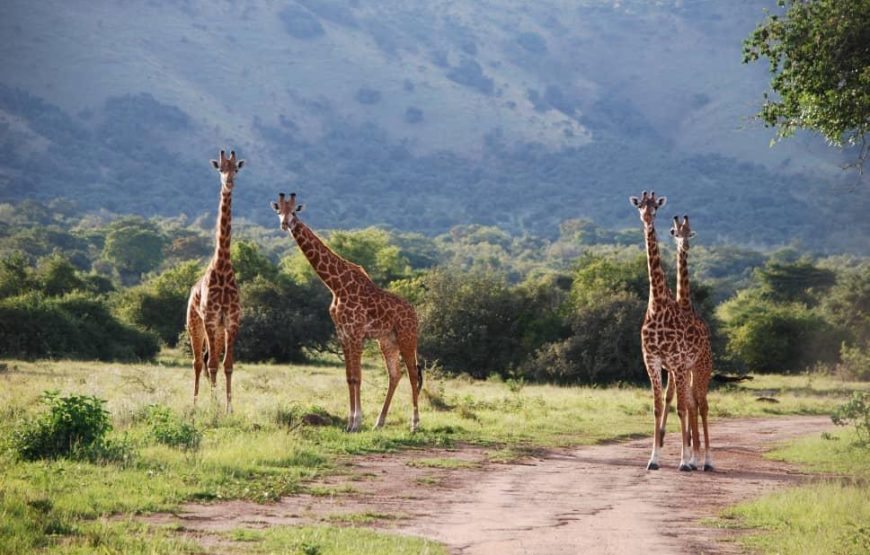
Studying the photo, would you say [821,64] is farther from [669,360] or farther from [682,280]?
[669,360]

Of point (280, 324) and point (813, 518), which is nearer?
point (813, 518)

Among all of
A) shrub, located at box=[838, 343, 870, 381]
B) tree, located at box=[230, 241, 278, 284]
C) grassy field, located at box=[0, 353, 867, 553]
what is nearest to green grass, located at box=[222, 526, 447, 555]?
grassy field, located at box=[0, 353, 867, 553]

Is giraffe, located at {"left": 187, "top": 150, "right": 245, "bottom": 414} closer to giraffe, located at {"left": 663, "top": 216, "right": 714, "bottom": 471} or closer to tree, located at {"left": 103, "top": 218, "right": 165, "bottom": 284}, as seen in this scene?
giraffe, located at {"left": 663, "top": 216, "right": 714, "bottom": 471}

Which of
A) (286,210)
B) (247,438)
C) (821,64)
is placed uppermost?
(821,64)

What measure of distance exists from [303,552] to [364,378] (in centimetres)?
2462

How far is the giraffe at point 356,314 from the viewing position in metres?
18.0

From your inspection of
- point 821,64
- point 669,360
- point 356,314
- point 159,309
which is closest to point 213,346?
point 356,314

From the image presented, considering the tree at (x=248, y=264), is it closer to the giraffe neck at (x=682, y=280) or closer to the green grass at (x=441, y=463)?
the giraffe neck at (x=682, y=280)

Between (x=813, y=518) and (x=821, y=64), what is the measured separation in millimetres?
7690

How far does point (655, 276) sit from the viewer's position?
16.0m

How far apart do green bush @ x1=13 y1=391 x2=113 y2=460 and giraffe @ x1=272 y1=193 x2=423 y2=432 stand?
5253 millimetres

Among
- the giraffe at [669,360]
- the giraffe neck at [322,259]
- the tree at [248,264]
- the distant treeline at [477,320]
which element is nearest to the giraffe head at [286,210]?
the giraffe neck at [322,259]

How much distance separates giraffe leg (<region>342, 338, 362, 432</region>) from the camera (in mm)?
17625

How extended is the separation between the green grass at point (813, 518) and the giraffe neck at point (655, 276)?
317 centimetres
